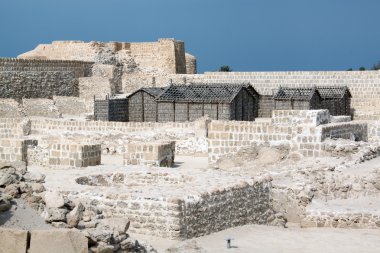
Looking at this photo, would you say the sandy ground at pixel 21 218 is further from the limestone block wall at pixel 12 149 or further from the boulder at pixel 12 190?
the limestone block wall at pixel 12 149

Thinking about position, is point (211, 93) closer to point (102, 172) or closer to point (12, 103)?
point (12, 103)

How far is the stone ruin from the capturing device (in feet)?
29.3

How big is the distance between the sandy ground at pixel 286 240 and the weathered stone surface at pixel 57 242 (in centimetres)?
189

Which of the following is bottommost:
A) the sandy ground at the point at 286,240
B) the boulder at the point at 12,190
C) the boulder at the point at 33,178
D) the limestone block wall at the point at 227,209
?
the sandy ground at the point at 286,240

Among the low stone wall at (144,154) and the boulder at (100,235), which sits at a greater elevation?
the low stone wall at (144,154)

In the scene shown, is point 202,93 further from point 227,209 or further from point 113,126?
point 227,209

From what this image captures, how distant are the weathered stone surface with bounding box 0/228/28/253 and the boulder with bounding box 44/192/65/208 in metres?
1.29

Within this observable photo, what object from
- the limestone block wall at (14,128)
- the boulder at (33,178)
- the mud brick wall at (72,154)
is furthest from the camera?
the limestone block wall at (14,128)

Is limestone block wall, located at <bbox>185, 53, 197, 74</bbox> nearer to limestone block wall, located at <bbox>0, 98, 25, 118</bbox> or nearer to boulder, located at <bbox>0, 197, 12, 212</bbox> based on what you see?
limestone block wall, located at <bbox>0, 98, 25, 118</bbox>

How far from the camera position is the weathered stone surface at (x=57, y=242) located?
7496mm

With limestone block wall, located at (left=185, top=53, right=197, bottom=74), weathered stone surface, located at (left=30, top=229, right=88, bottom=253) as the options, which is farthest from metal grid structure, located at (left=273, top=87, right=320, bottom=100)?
weathered stone surface, located at (left=30, top=229, right=88, bottom=253)

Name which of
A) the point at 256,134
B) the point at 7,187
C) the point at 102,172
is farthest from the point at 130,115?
the point at 7,187

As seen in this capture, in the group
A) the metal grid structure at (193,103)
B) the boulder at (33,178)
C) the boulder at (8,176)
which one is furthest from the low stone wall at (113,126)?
the boulder at (8,176)

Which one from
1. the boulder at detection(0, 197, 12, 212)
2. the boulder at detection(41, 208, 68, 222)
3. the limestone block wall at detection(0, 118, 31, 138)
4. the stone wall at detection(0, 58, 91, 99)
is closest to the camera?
the boulder at detection(0, 197, 12, 212)
